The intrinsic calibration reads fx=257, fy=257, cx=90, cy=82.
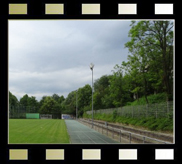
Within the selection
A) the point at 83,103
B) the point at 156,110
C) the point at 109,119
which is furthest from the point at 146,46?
the point at 83,103

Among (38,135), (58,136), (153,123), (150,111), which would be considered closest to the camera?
(153,123)

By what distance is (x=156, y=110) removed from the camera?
42.2 ft

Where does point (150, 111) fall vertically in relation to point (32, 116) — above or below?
above

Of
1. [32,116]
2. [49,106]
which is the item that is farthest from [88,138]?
[32,116]

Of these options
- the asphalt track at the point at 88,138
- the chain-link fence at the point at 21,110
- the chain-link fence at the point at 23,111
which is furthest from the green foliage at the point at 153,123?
the chain-link fence at the point at 21,110

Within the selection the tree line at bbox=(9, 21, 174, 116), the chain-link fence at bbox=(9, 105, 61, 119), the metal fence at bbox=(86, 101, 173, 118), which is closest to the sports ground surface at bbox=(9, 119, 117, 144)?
the metal fence at bbox=(86, 101, 173, 118)

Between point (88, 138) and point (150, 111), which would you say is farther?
point (150, 111)

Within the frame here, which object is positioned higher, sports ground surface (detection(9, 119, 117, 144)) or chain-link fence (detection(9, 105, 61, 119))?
sports ground surface (detection(9, 119, 117, 144))

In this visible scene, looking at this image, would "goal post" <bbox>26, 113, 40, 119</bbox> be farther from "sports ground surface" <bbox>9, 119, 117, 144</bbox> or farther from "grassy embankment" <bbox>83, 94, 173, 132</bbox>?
"grassy embankment" <bbox>83, 94, 173, 132</bbox>

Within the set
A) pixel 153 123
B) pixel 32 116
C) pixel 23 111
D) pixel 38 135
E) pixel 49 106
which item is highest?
pixel 153 123

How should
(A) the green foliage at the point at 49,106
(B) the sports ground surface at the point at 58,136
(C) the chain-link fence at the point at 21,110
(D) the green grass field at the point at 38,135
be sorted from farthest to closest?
(C) the chain-link fence at the point at 21,110 → (A) the green foliage at the point at 49,106 → (D) the green grass field at the point at 38,135 → (B) the sports ground surface at the point at 58,136

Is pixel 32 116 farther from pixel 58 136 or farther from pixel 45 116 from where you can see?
pixel 58 136

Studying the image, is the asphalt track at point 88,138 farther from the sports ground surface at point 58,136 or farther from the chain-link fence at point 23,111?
the chain-link fence at point 23,111
